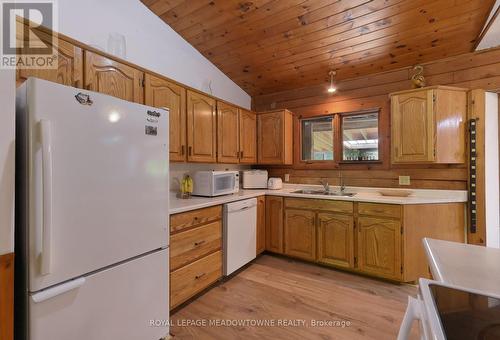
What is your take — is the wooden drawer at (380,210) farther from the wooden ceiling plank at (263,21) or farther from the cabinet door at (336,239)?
the wooden ceiling plank at (263,21)

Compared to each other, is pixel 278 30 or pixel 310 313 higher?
pixel 278 30

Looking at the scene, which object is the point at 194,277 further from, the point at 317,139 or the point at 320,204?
the point at 317,139

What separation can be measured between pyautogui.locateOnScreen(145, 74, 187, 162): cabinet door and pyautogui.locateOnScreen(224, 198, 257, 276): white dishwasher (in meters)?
0.76

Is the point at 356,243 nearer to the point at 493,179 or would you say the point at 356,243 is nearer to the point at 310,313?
the point at 310,313

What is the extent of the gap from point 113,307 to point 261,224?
2008 millimetres

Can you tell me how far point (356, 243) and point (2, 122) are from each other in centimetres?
291

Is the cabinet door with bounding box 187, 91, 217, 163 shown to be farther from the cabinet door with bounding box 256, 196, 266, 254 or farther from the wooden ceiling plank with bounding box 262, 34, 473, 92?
the wooden ceiling plank with bounding box 262, 34, 473, 92

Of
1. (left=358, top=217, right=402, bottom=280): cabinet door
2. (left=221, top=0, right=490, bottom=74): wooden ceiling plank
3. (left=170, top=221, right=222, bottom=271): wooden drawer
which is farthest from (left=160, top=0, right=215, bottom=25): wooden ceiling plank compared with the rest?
(left=358, top=217, right=402, bottom=280): cabinet door

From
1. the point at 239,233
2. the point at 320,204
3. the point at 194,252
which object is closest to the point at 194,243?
the point at 194,252

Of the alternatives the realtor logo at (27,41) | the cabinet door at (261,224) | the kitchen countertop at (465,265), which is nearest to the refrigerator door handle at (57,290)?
the realtor logo at (27,41)

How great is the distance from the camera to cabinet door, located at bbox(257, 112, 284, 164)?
3.44 metres

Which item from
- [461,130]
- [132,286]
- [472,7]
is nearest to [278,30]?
[472,7]

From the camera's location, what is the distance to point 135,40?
91.4 inches

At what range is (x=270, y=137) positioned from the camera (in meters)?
3.51
